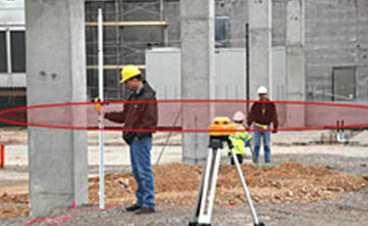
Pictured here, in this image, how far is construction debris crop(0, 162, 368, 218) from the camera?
11828mm

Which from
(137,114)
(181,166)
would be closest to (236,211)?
(137,114)

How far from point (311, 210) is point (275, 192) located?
6.69ft

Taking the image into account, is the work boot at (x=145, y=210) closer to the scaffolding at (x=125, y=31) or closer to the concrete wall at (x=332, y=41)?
the concrete wall at (x=332, y=41)

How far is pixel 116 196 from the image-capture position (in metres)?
12.5

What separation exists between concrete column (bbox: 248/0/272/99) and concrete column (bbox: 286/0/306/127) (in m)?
9.87

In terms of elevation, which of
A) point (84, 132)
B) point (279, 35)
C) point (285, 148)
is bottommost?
point (285, 148)

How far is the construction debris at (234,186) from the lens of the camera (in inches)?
466

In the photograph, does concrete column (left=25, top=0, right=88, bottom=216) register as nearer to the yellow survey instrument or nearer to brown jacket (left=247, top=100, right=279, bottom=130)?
the yellow survey instrument

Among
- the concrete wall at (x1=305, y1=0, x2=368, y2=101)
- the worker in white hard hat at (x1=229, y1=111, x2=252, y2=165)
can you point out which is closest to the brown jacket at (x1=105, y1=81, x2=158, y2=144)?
the worker in white hard hat at (x1=229, y1=111, x2=252, y2=165)

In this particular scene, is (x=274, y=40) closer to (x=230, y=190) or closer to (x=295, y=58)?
(x=295, y=58)

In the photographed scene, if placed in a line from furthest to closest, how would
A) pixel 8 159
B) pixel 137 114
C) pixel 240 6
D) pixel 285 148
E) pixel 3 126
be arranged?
pixel 240 6 < pixel 3 126 < pixel 285 148 < pixel 8 159 < pixel 137 114

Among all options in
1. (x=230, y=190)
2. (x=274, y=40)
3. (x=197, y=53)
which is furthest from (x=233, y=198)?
(x=274, y=40)

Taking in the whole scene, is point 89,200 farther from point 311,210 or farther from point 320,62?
point 320,62

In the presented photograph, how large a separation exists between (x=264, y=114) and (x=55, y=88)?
7.39 m
